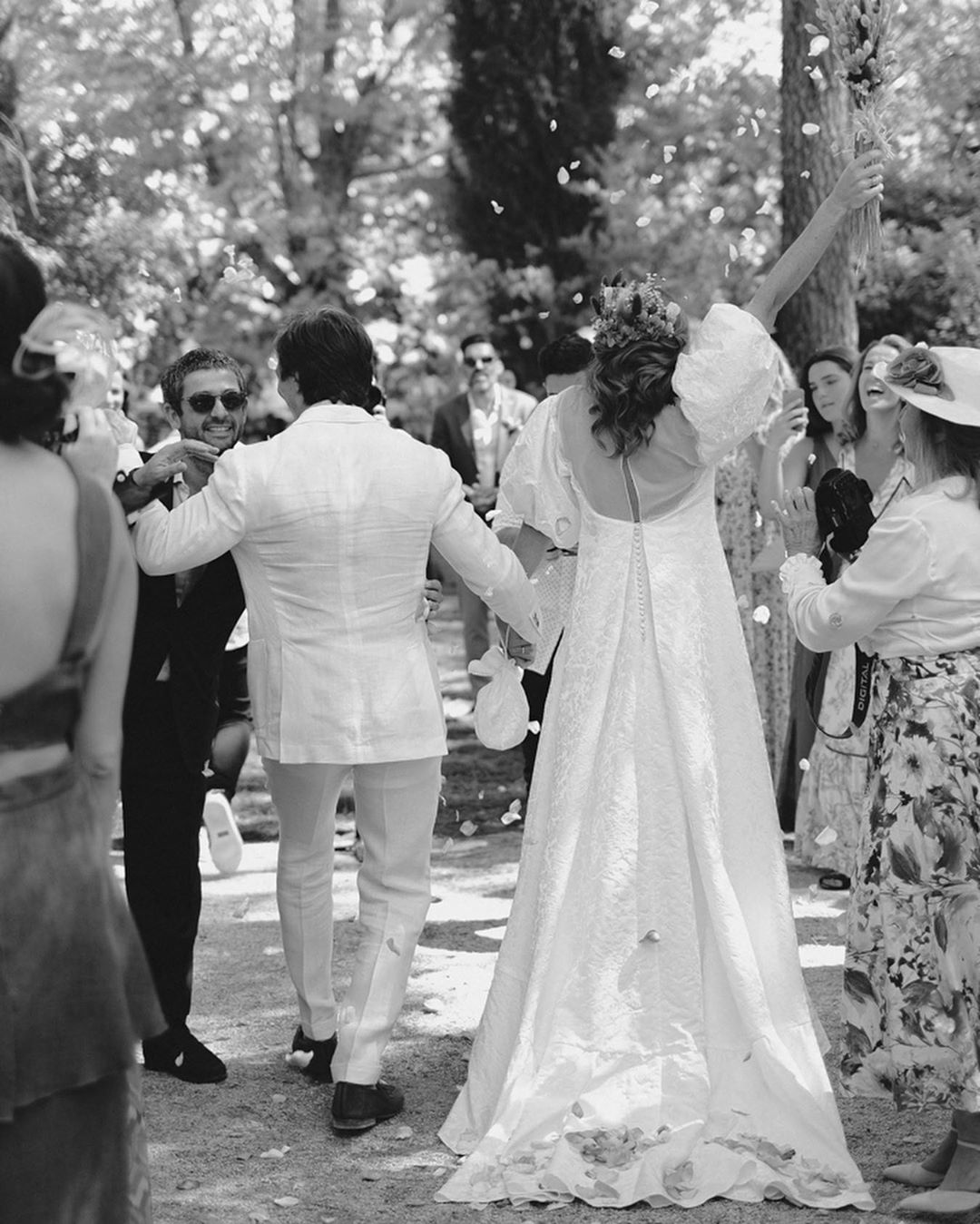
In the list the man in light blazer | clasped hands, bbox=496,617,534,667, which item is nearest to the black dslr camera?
the man in light blazer

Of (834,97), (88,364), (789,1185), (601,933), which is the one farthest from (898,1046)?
(834,97)

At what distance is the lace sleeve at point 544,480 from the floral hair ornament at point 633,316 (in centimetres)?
26

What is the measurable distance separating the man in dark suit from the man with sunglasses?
223 inches

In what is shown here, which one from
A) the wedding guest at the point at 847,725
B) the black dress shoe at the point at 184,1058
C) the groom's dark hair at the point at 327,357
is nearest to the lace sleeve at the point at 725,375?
the groom's dark hair at the point at 327,357

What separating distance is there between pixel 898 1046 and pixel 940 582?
107 centimetres

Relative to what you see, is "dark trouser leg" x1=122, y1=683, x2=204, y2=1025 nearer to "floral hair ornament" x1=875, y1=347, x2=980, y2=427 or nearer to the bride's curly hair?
the bride's curly hair

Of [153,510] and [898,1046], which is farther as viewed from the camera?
[153,510]

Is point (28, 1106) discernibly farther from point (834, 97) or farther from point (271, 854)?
point (834, 97)

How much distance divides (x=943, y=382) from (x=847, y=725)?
3188 millimetres

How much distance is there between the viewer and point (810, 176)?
9.43 m

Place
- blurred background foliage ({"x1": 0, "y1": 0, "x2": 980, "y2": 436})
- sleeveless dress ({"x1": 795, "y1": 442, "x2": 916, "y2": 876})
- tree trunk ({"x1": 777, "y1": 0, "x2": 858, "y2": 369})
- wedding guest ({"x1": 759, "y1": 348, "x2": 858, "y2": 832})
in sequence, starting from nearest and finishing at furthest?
sleeveless dress ({"x1": 795, "y1": 442, "x2": 916, "y2": 876}) → wedding guest ({"x1": 759, "y1": 348, "x2": 858, "y2": 832}) → tree trunk ({"x1": 777, "y1": 0, "x2": 858, "y2": 369}) → blurred background foliage ({"x1": 0, "y1": 0, "x2": 980, "y2": 436})

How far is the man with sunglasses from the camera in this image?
462cm

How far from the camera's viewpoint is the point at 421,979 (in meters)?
5.70

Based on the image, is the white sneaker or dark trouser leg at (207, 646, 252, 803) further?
the white sneaker
